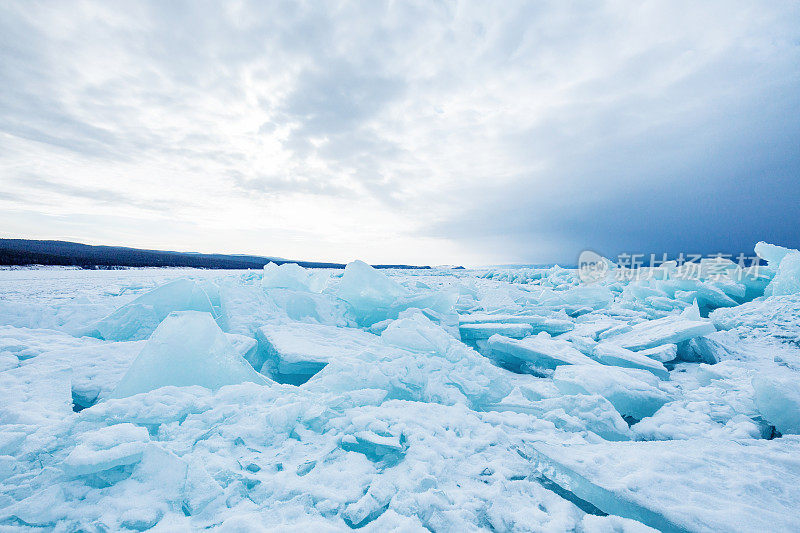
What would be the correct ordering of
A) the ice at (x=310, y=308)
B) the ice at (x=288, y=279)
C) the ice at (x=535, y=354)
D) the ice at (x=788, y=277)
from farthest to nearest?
the ice at (x=288, y=279), the ice at (x=788, y=277), the ice at (x=310, y=308), the ice at (x=535, y=354)

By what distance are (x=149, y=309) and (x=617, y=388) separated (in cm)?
476

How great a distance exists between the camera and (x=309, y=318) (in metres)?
4.84

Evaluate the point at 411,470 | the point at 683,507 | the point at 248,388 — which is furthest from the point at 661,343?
the point at 248,388

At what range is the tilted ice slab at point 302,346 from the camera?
3062mm

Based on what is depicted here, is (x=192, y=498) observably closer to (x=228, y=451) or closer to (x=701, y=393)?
(x=228, y=451)

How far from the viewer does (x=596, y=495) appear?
4.84 feet

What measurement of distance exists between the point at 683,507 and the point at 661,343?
3.21 m

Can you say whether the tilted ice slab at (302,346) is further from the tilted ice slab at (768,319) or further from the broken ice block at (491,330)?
the tilted ice slab at (768,319)

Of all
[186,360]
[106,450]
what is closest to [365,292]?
[186,360]

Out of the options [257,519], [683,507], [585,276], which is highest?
[585,276]

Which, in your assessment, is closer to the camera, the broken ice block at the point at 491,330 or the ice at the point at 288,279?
the broken ice block at the point at 491,330

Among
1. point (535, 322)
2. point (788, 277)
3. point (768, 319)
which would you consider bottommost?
point (535, 322)

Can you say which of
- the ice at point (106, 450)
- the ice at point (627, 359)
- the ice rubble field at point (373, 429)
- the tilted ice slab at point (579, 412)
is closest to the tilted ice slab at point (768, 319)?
the ice rubble field at point (373, 429)

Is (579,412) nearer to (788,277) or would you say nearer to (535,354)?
(535,354)
